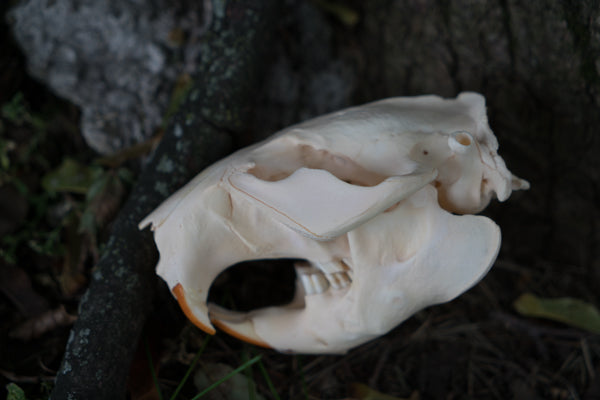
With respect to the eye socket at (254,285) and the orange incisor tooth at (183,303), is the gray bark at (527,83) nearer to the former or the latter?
the eye socket at (254,285)

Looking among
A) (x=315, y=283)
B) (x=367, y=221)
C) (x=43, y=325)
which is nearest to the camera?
(x=367, y=221)

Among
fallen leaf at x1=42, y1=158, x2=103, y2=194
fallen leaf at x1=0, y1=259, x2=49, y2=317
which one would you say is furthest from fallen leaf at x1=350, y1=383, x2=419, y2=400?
fallen leaf at x1=42, y1=158, x2=103, y2=194

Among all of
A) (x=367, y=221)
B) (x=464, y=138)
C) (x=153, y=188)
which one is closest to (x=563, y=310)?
(x=464, y=138)

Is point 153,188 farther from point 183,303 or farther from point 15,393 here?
point 15,393

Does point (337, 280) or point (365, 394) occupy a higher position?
point (337, 280)

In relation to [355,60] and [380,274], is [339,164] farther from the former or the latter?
[355,60]
